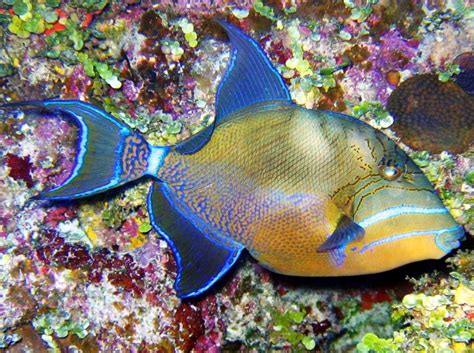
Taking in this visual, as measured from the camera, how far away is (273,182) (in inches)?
86.6

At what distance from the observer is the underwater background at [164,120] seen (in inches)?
112

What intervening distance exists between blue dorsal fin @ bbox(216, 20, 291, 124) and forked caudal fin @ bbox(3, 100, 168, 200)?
531 millimetres

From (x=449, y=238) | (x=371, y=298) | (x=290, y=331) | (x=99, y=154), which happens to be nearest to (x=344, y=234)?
(x=449, y=238)

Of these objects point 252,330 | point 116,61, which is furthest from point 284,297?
point 116,61

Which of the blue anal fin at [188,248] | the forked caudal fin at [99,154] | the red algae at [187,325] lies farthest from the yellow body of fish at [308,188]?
the red algae at [187,325]

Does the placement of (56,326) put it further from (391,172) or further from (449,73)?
(449,73)

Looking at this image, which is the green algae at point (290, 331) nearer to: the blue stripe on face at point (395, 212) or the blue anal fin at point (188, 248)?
the blue anal fin at point (188, 248)

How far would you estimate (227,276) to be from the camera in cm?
338

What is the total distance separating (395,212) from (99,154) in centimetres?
166

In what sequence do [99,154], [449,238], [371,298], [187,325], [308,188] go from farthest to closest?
[371,298]
[187,325]
[99,154]
[308,188]
[449,238]

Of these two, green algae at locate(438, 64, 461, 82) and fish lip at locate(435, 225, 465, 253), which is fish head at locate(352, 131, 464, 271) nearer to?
fish lip at locate(435, 225, 465, 253)

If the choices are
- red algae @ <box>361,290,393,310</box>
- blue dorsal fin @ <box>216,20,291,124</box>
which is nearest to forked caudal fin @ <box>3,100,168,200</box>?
blue dorsal fin @ <box>216,20,291,124</box>

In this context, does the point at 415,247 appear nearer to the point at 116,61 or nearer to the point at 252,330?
the point at 252,330

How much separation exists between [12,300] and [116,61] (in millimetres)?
1945
